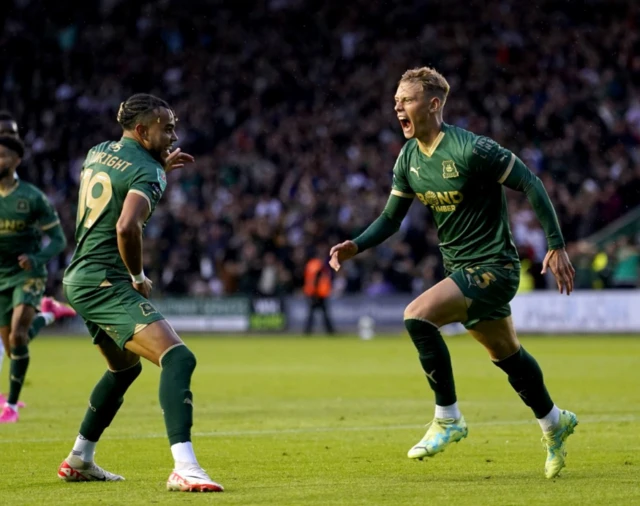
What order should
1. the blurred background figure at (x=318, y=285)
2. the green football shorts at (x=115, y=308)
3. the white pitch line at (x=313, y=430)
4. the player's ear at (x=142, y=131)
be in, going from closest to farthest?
1. the green football shorts at (x=115, y=308)
2. the player's ear at (x=142, y=131)
3. the white pitch line at (x=313, y=430)
4. the blurred background figure at (x=318, y=285)

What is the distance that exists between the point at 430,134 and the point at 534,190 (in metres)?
0.88

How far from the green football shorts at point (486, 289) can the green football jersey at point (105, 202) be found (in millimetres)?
2025

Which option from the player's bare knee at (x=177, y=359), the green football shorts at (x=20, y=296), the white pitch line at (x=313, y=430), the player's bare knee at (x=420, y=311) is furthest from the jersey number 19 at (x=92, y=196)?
the green football shorts at (x=20, y=296)

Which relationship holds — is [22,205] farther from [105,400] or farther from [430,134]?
[430,134]

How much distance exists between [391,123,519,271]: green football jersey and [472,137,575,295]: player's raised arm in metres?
0.01

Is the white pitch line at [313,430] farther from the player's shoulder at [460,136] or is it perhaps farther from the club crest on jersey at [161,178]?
the club crest on jersey at [161,178]

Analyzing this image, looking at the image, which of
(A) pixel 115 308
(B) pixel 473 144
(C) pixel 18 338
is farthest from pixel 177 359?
(C) pixel 18 338

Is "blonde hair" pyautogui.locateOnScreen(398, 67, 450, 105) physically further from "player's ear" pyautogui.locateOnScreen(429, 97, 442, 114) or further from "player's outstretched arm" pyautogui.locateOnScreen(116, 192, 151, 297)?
"player's outstretched arm" pyautogui.locateOnScreen(116, 192, 151, 297)

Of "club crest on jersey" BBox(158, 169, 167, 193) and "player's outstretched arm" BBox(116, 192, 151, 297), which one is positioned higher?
"club crest on jersey" BBox(158, 169, 167, 193)

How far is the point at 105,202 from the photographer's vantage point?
7.30 metres

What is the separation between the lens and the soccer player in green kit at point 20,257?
40.7 feet

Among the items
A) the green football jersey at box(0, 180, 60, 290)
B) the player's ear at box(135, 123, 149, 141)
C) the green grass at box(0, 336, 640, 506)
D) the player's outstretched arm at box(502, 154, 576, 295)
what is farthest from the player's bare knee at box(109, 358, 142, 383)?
the green football jersey at box(0, 180, 60, 290)

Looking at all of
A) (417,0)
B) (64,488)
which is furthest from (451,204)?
(417,0)

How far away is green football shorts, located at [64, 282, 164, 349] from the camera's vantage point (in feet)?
23.5
